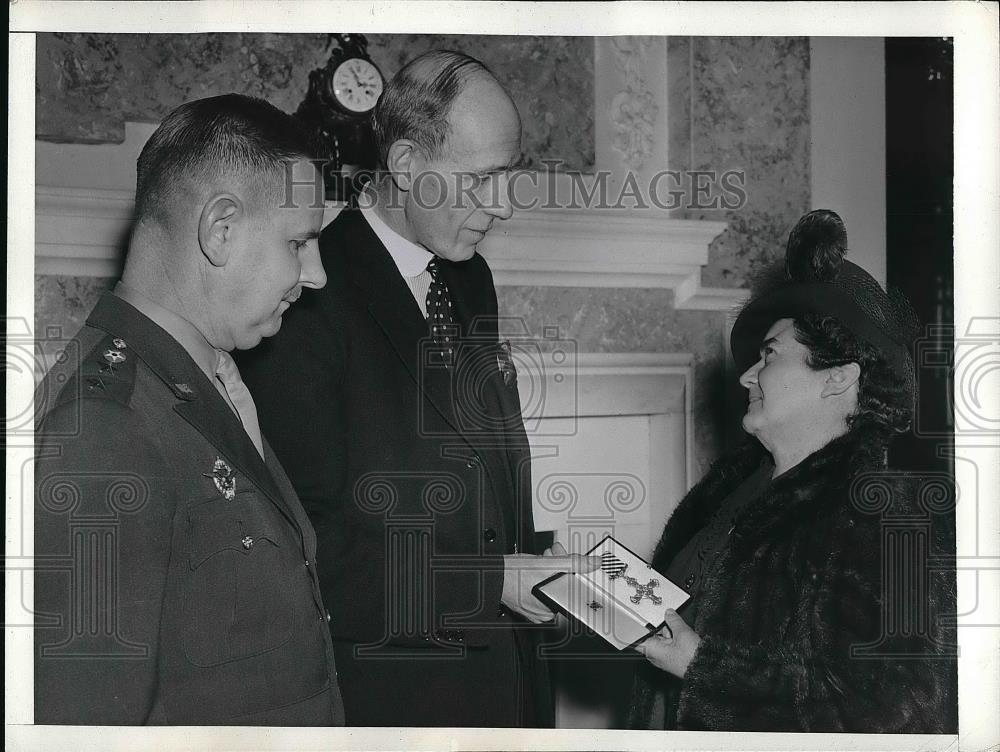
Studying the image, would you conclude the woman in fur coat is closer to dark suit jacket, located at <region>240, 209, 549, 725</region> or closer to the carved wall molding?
the carved wall molding

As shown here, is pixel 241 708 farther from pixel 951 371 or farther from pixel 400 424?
pixel 951 371

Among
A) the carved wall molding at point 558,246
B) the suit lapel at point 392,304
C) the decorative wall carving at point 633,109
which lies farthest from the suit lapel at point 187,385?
the decorative wall carving at point 633,109

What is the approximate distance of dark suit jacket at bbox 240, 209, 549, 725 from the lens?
2178 millimetres

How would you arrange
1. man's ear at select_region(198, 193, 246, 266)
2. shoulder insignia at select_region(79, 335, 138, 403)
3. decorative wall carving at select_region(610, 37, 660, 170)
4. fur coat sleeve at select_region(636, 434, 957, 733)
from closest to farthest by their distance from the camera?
1. shoulder insignia at select_region(79, 335, 138, 403)
2. man's ear at select_region(198, 193, 246, 266)
3. fur coat sleeve at select_region(636, 434, 957, 733)
4. decorative wall carving at select_region(610, 37, 660, 170)

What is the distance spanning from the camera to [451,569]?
223 centimetres

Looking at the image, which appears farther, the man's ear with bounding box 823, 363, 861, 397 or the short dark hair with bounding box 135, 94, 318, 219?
the man's ear with bounding box 823, 363, 861, 397

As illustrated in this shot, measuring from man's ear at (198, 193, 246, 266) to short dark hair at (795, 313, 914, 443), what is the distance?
128 cm

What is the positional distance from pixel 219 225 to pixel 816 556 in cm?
148

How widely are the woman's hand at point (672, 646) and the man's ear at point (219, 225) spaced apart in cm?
125

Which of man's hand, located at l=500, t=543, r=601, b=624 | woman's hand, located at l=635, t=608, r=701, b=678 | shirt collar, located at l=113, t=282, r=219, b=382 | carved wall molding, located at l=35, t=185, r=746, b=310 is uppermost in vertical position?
carved wall molding, located at l=35, t=185, r=746, b=310

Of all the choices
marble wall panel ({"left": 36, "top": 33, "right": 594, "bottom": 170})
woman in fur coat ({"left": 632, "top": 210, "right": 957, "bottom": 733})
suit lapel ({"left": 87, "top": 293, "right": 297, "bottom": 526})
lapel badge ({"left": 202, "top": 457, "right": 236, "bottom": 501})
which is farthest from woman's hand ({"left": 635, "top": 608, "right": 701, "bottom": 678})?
marble wall panel ({"left": 36, "top": 33, "right": 594, "bottom": 170})

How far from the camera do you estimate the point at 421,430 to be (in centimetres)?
222

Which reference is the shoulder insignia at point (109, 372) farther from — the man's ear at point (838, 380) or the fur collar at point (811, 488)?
the man's ear at point (838, 380)

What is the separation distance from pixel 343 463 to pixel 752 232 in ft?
3.61
